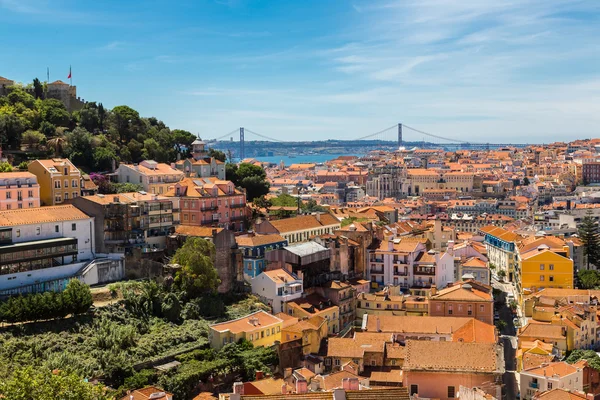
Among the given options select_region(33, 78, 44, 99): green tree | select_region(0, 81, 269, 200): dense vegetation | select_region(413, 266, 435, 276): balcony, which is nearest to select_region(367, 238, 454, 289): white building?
select_region(413, 266, 435, 276): balcony

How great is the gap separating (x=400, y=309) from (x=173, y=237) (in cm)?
1317

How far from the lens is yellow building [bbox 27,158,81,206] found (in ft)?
135

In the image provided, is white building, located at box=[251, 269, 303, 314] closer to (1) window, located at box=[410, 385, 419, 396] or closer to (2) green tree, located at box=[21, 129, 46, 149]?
(1) window, located at box=[410, 385, 419, 396]

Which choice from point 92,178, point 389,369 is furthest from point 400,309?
point 92,178

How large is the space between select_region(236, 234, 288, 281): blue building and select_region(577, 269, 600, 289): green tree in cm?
2248

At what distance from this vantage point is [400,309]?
38.7 m

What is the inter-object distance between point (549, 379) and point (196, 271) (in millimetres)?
16951

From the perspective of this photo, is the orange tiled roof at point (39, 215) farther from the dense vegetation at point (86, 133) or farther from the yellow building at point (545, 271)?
the yellow building at point (545, 271)

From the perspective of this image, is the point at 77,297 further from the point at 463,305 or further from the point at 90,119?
the point at 90,119

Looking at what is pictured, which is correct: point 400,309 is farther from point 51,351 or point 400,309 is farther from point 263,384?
point 51,351

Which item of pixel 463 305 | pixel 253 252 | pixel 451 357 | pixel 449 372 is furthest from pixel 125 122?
pixel 449 372

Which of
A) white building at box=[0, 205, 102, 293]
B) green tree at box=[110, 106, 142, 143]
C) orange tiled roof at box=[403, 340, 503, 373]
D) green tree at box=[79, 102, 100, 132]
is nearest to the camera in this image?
orange tiled roof at box=[403, 340, 503, 373]

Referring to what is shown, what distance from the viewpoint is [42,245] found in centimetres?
3272

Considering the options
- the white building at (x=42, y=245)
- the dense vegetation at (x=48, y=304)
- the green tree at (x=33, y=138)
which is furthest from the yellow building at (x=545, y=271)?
the green tree at (x=33, y=138)
